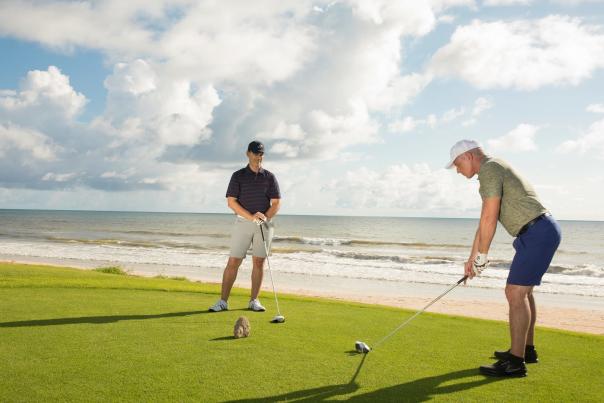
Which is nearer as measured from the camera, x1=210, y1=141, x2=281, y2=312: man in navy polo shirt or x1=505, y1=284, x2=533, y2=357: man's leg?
x1=505, y1=284, x2=533, y2=357: man's leg

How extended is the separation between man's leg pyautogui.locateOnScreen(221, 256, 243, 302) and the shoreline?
101 centimetres

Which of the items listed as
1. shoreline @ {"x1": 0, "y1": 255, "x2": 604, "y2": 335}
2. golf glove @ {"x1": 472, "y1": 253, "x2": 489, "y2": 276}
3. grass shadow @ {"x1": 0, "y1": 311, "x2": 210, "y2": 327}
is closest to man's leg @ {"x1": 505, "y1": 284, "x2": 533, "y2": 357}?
golf glove @ {"x1": 472, "y1": 253, "x2": 489, "y2": 276}

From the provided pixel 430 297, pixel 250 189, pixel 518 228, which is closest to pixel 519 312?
pixel 518 228

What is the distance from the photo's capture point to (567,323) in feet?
29.9

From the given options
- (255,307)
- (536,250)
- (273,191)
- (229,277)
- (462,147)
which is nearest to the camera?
(536,250)

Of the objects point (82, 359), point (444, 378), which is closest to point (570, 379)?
point (444, 378)

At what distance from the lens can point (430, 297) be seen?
13133 millimetres

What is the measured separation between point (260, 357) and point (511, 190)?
85.8 inches

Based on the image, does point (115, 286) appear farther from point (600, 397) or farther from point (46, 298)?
point (600, 397)

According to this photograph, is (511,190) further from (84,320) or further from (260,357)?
(84,320)

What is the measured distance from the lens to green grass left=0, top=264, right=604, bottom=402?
2.93 metres

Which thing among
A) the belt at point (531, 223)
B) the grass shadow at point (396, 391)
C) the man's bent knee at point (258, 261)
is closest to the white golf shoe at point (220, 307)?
the man's bent knee at point (258, 261)

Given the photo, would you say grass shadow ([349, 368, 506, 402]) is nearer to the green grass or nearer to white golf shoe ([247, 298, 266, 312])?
the green grass

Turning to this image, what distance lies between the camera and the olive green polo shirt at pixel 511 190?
3529 mm
